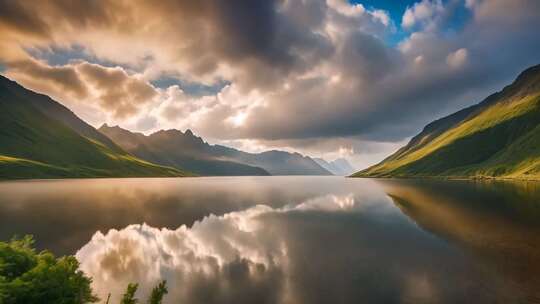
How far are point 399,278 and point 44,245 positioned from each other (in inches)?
1487

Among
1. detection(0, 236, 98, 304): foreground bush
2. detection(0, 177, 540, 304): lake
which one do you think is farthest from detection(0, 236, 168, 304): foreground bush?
detection(0, 177, 540, 304): lake

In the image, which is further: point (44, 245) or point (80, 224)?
point (80, 224)

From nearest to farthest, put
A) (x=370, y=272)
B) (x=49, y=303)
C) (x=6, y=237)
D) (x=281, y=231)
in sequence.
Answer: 1. (x=49, y=303)
2. (x=370, y=272)
3. (x=6, y=237)
4. (x=281, y=231)

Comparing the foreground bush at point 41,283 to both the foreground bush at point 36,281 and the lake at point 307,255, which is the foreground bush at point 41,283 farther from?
the lake at point 307,255

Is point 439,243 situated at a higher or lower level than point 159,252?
higher

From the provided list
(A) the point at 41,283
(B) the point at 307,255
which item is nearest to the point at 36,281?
(A) the point at 41,283

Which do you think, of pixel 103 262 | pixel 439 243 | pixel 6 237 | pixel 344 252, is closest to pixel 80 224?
pixel 6 237

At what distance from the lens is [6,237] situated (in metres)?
36.6

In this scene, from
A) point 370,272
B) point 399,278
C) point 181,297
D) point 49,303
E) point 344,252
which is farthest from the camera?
point 344,252

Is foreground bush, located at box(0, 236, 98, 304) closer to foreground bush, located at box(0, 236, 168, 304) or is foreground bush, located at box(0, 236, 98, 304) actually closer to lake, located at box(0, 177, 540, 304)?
foreground bush, located at box(0, 236, 168, 304)

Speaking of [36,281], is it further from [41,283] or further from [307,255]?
[307,255]

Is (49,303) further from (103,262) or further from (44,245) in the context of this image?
(44,245)

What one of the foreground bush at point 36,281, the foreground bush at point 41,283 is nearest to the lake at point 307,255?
the foreground bush at point 36,281

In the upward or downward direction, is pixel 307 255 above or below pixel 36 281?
below
